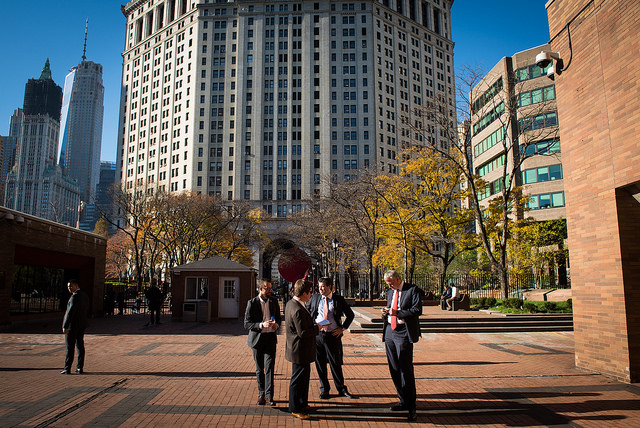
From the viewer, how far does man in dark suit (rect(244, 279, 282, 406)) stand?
6125 millimetres

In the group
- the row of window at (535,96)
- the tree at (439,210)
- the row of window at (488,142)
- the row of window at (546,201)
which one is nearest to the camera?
the tree at (439,210)

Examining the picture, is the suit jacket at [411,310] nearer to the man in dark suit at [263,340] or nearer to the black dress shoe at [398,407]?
the black dress shoe at [398,407]

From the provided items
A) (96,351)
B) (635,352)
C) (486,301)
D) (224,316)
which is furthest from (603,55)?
(224,316)

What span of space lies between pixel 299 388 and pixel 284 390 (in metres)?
1.61

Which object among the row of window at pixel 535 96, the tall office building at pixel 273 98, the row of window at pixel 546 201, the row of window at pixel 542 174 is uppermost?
the tall office building at pixel 273 98

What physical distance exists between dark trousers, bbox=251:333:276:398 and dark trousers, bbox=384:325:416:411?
1.70m

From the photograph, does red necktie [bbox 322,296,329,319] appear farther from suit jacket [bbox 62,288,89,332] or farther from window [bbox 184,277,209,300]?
window [bbox 184,277,209,300]

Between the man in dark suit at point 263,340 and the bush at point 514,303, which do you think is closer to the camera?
the man in dark suit at point 263,340

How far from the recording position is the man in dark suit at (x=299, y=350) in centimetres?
551

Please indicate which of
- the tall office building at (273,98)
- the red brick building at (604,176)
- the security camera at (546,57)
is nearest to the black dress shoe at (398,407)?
the red brick building at (604,176)

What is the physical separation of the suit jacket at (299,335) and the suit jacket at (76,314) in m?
5.16

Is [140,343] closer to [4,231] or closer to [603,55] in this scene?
[4,231]

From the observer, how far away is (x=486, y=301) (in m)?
22.5

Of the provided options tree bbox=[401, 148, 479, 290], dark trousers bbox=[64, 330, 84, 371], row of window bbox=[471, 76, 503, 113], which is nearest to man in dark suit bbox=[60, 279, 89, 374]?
dark trousers bbox=[64, 330, 84, 371]
